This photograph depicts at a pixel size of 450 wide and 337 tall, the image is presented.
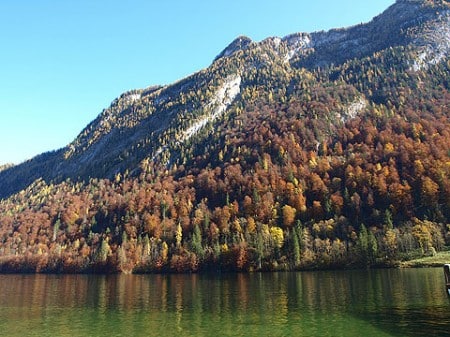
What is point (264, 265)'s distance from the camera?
151625mm

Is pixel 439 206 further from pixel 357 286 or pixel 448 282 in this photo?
pixel 448 282

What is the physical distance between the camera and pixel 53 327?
4806 centimetres

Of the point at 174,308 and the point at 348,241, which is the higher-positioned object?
the point at 348,241

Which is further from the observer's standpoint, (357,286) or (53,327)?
(357,286)

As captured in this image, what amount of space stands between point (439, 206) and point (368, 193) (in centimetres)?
2976

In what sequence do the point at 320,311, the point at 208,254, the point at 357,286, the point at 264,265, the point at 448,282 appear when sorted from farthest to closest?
the point at 208,254 → the point at 264,265 → the point at 357,286 → the point at 320,311 → the point at 448,282

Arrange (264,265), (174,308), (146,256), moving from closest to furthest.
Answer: (174,308) → (264,265) → (146,256)

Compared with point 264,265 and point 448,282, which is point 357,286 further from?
point 264,265

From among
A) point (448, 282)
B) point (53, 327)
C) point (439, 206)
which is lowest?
point (53, 327)

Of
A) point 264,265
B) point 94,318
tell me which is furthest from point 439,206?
point 94,318

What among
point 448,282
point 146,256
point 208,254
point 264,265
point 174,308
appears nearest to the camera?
point 448,282

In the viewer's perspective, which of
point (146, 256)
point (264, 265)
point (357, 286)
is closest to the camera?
point (357, 286)

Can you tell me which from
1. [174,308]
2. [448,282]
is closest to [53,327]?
[174,308]

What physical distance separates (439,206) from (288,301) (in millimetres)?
119934
